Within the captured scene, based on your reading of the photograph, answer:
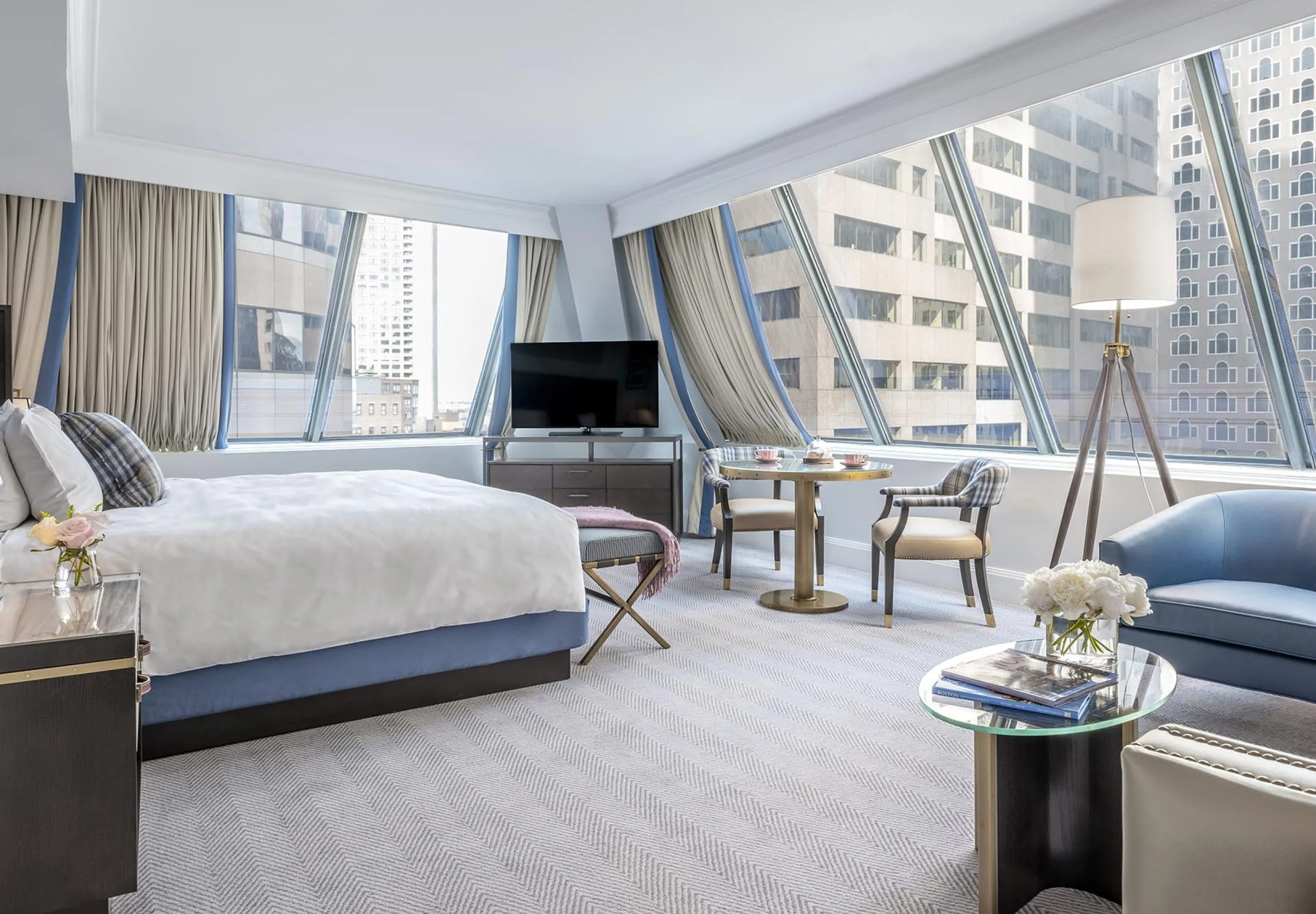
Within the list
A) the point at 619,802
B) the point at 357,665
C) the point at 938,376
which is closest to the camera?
the point at 619,802

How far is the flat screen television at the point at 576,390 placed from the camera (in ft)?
23.1

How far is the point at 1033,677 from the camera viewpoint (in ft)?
6.82

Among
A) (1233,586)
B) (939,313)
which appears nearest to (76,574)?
(1233,586)

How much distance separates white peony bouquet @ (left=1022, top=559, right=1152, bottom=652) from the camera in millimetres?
2080

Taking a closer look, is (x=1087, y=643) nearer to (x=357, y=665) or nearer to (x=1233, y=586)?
(x=1233, y=586)

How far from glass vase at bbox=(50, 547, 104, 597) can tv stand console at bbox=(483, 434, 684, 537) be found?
4.39 metres

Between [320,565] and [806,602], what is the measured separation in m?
2.75

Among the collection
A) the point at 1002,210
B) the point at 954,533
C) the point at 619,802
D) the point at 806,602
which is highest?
the point at 1002,210

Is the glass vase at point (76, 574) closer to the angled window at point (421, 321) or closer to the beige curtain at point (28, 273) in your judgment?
the beige curtain at point (28, 273)

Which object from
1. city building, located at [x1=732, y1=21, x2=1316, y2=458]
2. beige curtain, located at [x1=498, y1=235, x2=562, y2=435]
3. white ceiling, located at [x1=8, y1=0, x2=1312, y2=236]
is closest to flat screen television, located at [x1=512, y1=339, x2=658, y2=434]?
beige curtain, located at [x1=498, y1=235, x2=562, y2=435]

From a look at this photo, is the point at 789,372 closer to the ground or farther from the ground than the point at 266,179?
closer to the ground

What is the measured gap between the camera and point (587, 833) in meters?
2.34

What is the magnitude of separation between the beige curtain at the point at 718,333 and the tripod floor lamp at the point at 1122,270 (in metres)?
2.77

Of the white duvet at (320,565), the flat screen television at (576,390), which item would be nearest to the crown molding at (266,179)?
the flat screen television at (576,390)
